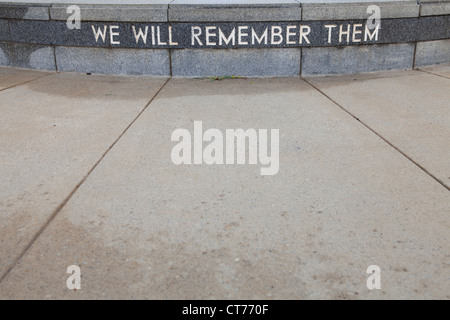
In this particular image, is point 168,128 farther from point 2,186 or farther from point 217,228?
point 217,228

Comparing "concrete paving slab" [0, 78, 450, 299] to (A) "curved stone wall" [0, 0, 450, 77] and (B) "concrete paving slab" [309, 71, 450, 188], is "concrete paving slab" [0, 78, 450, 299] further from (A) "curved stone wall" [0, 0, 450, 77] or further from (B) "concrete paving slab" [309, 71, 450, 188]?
(A) "curved stone wall" [0, 0, 450, 77]

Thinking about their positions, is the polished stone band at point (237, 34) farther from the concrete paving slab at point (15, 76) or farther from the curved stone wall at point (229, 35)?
the concrete paving slab at point (15, 76)

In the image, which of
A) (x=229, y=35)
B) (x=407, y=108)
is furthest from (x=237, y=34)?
(x=407, y=108)

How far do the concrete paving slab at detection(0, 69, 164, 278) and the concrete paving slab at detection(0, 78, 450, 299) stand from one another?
152 mm

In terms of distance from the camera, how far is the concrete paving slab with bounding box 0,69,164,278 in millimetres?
2586

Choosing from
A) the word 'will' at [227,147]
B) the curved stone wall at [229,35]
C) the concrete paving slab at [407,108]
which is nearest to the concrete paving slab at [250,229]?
the word 'will' at [227,147]

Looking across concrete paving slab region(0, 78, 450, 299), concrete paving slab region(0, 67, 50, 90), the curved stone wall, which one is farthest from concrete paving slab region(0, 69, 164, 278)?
the curved stone wall

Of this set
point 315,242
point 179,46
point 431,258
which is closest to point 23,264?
point 315,242

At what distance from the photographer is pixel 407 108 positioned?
4.47m

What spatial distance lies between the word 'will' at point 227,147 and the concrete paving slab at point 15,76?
2.92 meters

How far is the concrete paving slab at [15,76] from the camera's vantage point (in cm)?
560

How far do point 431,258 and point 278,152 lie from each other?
154 cm

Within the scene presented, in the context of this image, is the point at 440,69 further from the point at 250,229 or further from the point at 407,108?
the point at 250,229

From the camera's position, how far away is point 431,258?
2.12 meters
